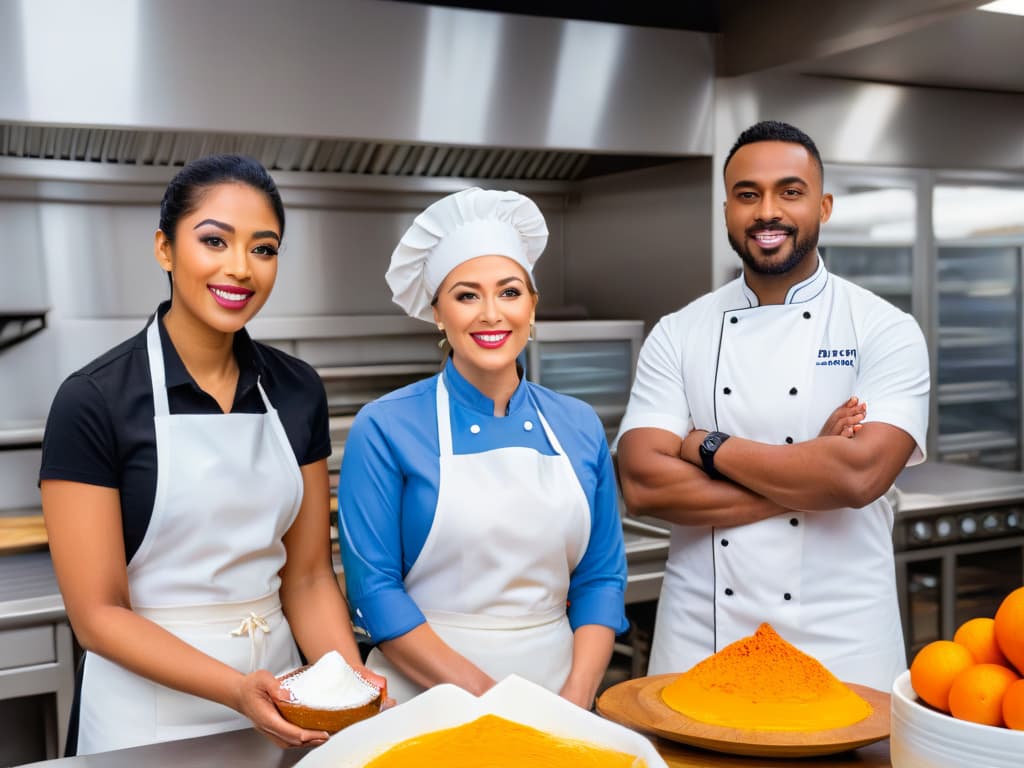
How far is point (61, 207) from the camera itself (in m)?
2.80

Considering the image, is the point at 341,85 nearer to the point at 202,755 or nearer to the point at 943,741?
the point at 202,755

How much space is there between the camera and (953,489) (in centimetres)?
325

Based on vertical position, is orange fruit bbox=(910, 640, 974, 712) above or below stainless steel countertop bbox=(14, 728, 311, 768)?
above

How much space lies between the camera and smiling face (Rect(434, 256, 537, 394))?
4.95 feet

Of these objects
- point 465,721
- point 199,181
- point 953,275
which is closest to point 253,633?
point 465,721

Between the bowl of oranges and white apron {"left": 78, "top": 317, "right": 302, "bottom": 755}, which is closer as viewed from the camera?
the bowl of oranges

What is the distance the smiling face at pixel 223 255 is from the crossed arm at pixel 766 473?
2.66ft

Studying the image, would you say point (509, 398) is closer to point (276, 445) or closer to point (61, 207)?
point (276, 445)

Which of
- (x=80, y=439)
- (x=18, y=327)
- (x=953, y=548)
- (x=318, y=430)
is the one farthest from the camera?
(x=953, y=548)

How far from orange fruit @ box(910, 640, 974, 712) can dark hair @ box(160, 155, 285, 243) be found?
1.05 m

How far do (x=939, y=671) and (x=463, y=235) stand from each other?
926mm

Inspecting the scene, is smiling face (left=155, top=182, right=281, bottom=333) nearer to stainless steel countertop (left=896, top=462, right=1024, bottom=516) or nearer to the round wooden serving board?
A: the round wooden serving board

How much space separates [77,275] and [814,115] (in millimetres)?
2269

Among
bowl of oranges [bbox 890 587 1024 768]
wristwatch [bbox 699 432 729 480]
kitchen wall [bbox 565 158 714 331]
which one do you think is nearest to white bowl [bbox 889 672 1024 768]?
bowl of oranges [bbox 890 587 1024 768]
